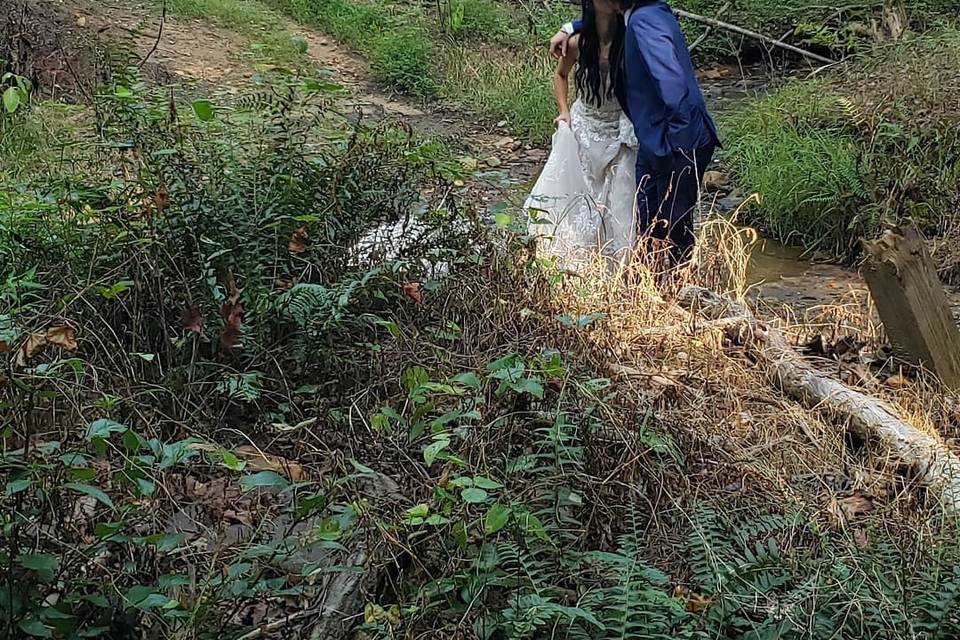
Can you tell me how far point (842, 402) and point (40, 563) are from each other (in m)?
2.89

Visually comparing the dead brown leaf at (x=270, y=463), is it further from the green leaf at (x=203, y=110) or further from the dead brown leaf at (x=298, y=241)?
the green leaf at (x=203, y=110)

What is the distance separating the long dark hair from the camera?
5008 millimetres

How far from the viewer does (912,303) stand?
419 cm

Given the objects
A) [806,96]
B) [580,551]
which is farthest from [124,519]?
[806,96]

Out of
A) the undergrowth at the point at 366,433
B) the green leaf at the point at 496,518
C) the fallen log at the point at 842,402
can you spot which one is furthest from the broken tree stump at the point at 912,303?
the green leaf at the point at 496,518

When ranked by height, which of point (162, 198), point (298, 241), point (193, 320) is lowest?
point (193, 320)

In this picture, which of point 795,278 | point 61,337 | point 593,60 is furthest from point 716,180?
point 61,337

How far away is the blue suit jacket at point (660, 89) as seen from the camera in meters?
4.75

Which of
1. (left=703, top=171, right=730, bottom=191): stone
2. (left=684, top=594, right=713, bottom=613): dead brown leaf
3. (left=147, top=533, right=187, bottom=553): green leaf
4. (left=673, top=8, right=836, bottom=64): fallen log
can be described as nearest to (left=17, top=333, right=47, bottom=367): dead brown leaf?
(left=147, top=533, right=187, bottom=553): green leaf

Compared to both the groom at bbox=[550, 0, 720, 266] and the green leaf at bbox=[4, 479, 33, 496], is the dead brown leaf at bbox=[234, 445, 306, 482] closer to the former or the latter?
the green leaf at bbox=[4, 479, 33, 496]

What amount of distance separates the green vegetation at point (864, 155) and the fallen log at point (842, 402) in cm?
247

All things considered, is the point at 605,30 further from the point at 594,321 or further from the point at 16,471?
the point at 16,471

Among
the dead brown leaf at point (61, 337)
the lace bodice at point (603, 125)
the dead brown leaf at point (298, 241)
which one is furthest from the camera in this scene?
the lace bodice at point (603, 125)

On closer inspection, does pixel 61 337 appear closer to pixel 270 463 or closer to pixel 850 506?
pixel 270 463
